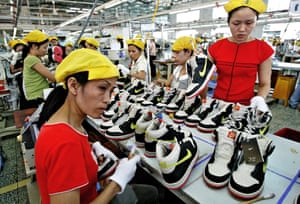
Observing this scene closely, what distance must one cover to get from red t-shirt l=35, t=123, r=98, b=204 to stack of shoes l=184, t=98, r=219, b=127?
77cm

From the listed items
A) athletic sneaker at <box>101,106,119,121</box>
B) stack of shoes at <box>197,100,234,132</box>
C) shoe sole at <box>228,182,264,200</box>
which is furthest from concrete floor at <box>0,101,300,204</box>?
shoe sole at <box>228,182,264,200</box>

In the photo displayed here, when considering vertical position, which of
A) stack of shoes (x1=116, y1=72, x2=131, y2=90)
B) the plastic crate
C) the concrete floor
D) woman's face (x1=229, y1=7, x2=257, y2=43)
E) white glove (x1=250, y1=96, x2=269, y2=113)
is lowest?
the concrete floor

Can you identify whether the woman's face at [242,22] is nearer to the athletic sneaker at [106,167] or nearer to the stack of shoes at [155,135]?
the stack of shoes at [155,135]

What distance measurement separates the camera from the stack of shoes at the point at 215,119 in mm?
1206

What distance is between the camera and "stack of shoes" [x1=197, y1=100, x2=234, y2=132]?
121 cm

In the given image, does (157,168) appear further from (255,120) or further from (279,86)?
(279,86)

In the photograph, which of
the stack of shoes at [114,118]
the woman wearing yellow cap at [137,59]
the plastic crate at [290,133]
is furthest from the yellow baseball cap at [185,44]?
the plastic crate at [290,133]

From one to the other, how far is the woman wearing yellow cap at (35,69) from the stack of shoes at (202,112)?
5.76 feet

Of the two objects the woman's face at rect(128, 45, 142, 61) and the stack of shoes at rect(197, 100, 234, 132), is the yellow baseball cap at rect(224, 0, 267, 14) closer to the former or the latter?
the stack of shoes at rect(197, 100, 234, 132)

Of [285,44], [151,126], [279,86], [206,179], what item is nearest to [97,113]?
[151,126]

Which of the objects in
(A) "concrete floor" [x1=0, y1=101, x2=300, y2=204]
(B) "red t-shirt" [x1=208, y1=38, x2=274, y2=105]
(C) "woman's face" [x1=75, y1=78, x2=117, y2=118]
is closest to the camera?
(C) "woman's face" [x1=75, y1=78, x2=117, y2=118]

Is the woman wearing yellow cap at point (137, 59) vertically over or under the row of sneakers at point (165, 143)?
over

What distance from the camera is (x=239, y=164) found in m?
0.83

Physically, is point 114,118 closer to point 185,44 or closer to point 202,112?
point 202,112
